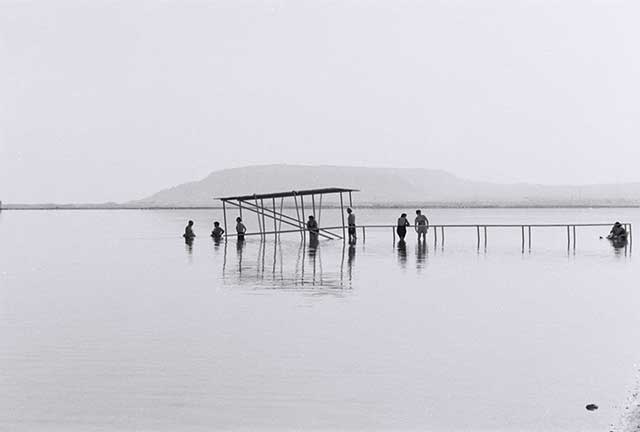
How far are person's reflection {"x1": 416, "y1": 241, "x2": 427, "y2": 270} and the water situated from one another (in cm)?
275

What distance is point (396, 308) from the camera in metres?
18.2

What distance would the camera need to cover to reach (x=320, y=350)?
44.1 ft

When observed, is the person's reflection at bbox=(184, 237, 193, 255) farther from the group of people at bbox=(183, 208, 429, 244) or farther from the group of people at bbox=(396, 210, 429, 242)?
the group of people at bbox=(396, 210, 429, 242)

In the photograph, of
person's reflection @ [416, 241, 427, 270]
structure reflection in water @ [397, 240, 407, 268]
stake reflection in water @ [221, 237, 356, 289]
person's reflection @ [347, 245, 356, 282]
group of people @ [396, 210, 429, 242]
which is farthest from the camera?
group of people @ [396, 210, 429, 242]

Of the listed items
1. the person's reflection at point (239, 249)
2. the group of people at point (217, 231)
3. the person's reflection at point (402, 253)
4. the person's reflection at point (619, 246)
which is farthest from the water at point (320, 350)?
the group of people at point (217, 231)

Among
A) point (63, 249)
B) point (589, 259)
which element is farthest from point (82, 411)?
point (63, 249)

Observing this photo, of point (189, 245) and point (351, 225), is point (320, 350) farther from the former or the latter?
point (189, 245)

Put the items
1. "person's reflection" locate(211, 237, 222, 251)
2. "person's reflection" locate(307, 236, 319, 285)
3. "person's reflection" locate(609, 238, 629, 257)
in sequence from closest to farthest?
"person's reflection" locate(307, 236, 319, 285) < "person's reflection" locate(609, 238, 629, 257) < "person's reflection" locate(211, 237, 222, 251)

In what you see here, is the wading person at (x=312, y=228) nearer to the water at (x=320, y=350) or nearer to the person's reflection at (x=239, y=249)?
the person's reflection at (x=239, y=249)

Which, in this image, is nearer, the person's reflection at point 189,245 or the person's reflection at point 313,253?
the person's reflection at point 313,253

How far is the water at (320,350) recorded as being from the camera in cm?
977

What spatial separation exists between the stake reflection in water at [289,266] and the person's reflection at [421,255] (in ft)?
7.35

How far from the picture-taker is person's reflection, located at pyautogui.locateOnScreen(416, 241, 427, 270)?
3002cm

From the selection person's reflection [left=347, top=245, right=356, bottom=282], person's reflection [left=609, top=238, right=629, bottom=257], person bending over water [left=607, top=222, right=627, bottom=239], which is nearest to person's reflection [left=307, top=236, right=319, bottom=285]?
person's reflection [left=347, top=245, right=356, bottom=282]
